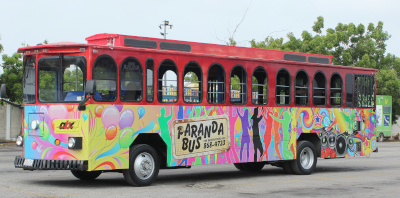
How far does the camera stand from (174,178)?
1546cm

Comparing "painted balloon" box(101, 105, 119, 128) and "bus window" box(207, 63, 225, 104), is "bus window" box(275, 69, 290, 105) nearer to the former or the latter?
"bus window" box(207, 63, 225, 104)

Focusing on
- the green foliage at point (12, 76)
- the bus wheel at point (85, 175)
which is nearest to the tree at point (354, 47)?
the green foliage at point (12, 76)

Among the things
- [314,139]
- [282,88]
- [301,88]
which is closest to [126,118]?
[282,88]

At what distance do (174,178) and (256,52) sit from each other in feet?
13.6

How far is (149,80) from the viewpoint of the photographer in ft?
Answer: 43.9

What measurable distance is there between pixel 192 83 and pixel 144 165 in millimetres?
2574

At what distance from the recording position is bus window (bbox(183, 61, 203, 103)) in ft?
46.7

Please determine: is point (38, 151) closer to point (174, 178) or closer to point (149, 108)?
point (149, 108)

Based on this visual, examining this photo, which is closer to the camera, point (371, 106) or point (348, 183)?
point (348, 183)

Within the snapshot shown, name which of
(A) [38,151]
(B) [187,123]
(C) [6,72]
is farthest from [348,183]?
(C) [6,72]

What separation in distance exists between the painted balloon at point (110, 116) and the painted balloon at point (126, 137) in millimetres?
284

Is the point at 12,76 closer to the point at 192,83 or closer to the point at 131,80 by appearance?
the point at 192,83

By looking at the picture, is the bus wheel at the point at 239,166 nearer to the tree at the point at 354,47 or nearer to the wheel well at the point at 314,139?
the wheel well at the point at 314,139

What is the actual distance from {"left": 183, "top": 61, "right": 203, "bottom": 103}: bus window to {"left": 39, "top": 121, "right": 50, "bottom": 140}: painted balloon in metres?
3.32
